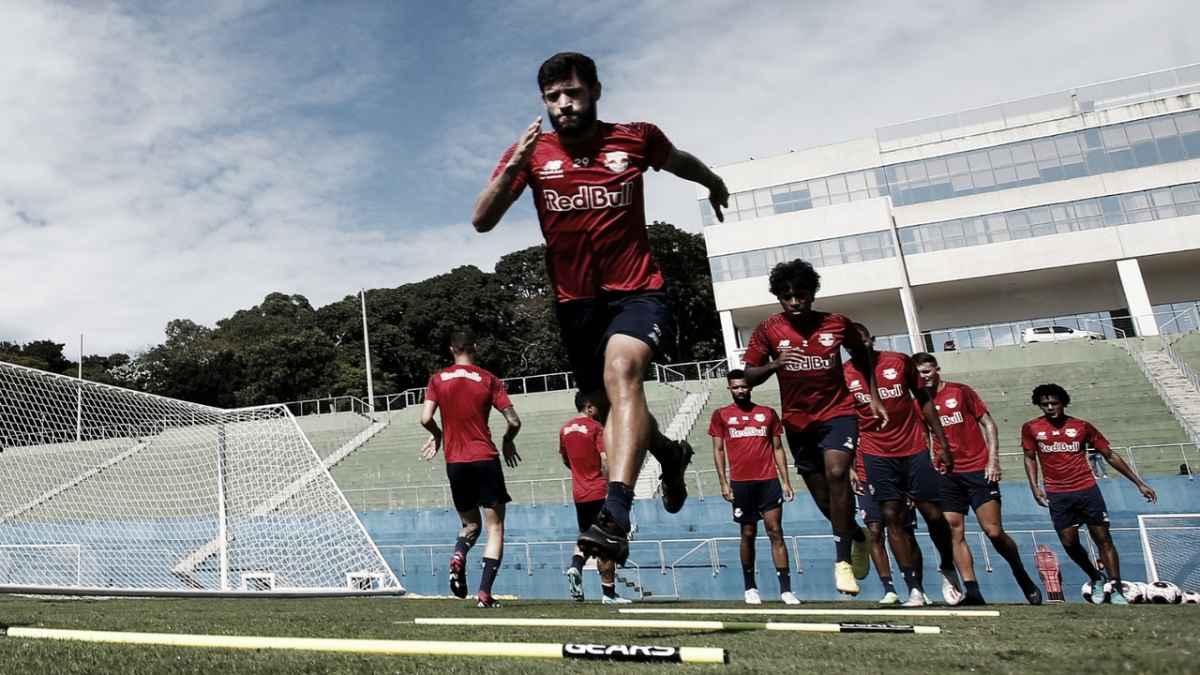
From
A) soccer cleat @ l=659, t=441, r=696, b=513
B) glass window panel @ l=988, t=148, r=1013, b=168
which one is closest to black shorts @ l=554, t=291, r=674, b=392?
soccer cleat @ l=659, t=441, r=696, b=513

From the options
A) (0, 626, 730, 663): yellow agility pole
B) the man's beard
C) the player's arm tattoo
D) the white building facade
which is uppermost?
the white building facade

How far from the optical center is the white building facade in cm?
3672

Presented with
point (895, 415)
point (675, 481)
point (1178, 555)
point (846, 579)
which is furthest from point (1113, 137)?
point (675, 481)

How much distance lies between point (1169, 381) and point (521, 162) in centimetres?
2748

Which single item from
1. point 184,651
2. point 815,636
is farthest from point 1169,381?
point 184,651

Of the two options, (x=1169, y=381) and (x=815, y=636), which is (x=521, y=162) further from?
(x=1169, y=381)

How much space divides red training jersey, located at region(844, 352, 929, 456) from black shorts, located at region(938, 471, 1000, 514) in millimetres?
1050

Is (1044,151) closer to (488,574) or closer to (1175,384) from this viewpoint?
(1175,384)

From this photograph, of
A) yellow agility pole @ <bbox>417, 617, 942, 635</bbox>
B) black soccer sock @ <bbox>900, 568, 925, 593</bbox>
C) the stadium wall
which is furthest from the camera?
the stadium wall

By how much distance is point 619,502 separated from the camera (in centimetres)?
313

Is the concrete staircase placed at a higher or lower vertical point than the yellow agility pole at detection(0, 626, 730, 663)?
higher

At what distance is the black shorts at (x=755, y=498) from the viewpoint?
7.78 meters

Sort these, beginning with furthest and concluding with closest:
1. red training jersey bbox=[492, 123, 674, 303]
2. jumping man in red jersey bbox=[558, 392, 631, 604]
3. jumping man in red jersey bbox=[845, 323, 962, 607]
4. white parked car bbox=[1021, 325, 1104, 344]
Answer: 1. white parked car bbox=[1021, 325, 1104, 344]
2. jumping man in red jersey bbox=[558, 392, 631, 604]
3. jumping man in red jersey bbox=[845, 323, 962, 607]
4. red training jersey bbox=[492, 123, 674, 303]

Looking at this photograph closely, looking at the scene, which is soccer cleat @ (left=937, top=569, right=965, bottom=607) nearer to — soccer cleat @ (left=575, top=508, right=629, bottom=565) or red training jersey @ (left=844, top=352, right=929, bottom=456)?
red training jersey @ (left=844, top=352, right=929, bottom=456)
